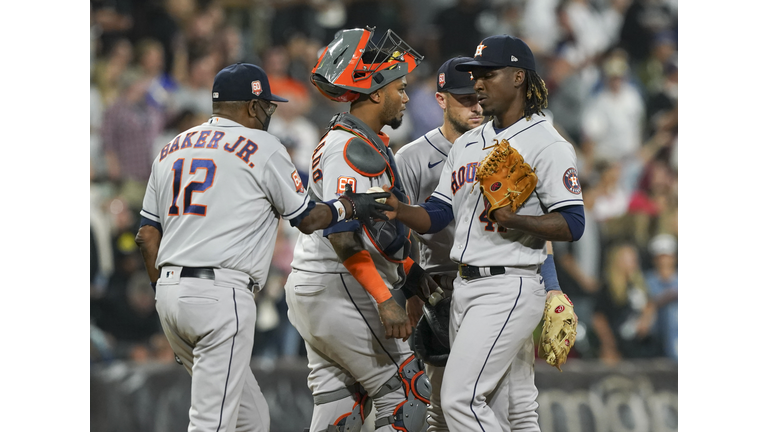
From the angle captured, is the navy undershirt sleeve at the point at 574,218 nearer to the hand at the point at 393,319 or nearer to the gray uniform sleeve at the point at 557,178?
the gray uniform sleeve at the point at 557,178

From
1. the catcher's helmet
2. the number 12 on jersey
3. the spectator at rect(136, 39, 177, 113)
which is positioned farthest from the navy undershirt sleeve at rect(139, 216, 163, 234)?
the spectator at rect(136, 39, 177, 113)

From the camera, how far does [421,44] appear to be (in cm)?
712

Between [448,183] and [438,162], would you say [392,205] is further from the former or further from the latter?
[438,162]

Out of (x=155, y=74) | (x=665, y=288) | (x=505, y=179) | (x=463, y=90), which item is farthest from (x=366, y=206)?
(x=155, y=74)

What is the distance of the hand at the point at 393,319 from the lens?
3.09 meters

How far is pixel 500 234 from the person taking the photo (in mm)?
3055

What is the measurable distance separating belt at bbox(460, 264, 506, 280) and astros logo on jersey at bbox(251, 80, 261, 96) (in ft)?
3.88

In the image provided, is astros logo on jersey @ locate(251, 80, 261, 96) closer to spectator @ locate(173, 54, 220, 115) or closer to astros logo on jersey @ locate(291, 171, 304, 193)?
astros logo on jersey @ locate(291, 171, 304, 193)

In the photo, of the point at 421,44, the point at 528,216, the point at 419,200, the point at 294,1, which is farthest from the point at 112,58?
the point at 528,216

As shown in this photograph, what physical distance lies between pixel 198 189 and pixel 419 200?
1.38m

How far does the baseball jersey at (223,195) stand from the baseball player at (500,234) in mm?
518

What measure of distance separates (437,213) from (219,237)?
95 cm

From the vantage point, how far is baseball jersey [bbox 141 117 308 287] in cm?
303

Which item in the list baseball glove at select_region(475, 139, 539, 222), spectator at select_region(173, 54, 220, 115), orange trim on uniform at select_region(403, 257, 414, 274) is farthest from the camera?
spectator at select_region(173, 54, 220, 115)
